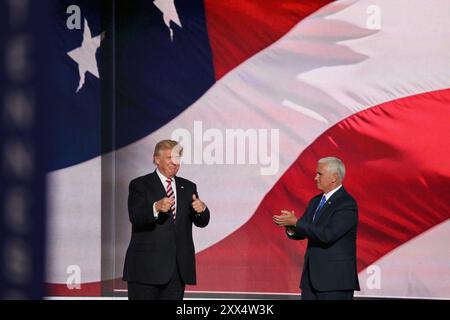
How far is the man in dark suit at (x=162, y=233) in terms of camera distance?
8.38 m

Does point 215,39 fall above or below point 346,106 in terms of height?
above

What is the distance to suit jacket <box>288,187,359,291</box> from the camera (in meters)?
8.16

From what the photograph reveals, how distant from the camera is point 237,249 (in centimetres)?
1045

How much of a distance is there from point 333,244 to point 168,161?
4.34 feet

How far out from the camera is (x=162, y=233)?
845 cm

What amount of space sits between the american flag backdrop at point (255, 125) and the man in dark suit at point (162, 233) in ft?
6.20

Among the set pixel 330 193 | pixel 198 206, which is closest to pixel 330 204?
pixel 330 193

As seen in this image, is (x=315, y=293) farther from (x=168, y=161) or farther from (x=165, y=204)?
(x=168, y=161)

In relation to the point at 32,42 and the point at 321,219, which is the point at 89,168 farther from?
the point at 321,219

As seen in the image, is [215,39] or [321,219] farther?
[215,39]

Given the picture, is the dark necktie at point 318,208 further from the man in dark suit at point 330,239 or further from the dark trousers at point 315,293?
the dark trousers at point 315,293

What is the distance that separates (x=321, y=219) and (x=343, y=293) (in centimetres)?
54

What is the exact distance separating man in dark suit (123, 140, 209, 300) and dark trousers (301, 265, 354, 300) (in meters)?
0.81

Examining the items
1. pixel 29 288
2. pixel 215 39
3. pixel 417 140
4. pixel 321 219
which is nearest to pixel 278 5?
pixel 215 39
